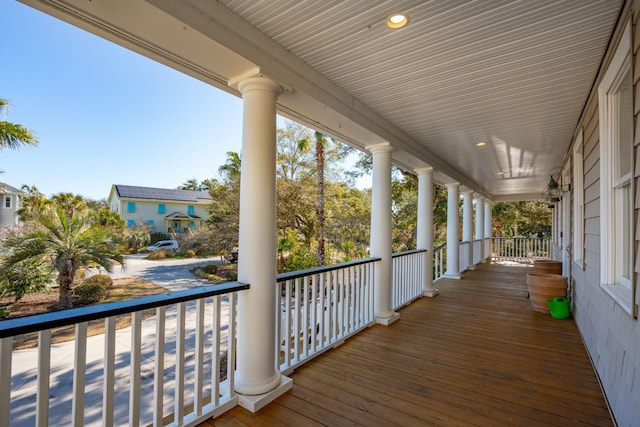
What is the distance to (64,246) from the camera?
6.74 metres

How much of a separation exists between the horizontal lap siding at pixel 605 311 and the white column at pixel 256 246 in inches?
82.4

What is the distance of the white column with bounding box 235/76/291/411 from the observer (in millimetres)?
2107

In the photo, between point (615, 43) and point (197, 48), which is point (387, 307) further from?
point (197, 48)

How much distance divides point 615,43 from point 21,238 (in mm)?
9354

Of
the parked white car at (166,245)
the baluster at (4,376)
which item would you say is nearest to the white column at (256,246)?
the baluster at (4,376)

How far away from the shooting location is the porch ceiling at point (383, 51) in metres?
1.70

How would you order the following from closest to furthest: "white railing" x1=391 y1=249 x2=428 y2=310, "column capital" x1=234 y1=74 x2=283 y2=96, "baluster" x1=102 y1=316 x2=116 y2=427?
"baluster" x1=102 y1=316 x2=116 y2=427 < "column capital" x1=234 y1=74 x2=283 y2=96 < "white railing" x1=391 y1=249 x2=428 y2=310

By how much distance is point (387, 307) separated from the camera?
3.85m

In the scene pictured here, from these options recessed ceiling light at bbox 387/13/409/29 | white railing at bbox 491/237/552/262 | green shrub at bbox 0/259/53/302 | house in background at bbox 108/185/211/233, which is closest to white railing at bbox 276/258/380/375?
recessed ceiling light at bbox 387/13/409/29

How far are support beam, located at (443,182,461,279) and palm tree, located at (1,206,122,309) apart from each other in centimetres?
811

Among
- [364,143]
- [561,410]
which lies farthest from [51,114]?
[561,410]

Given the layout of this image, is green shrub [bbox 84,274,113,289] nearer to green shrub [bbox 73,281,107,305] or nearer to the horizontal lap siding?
green shrub [bbox 73,281,107,305]

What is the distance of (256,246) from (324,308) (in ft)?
4.44

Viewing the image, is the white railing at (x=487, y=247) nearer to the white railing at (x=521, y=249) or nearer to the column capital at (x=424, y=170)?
the white railing at (x=521, y=249)
